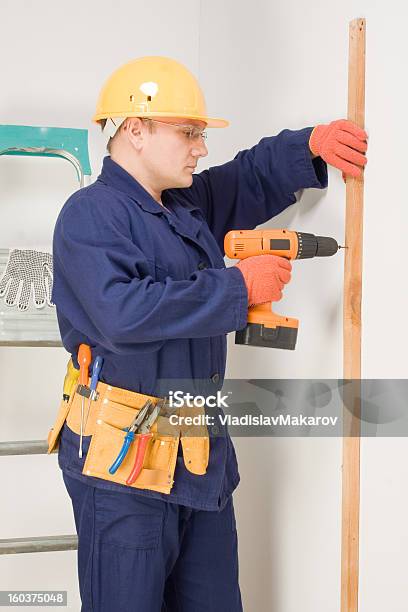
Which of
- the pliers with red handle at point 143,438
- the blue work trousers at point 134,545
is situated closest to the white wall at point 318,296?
the blue work trousers at point 134,545

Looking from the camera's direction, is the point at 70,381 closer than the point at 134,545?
No

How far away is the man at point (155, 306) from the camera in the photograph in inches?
63.0

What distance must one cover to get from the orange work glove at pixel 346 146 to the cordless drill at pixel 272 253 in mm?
154

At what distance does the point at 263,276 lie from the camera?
1.64 m

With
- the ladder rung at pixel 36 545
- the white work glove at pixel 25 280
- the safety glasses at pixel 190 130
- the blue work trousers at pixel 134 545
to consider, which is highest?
the safety glasses at pixel 190 130

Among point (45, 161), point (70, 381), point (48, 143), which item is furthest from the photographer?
point (45, 161)

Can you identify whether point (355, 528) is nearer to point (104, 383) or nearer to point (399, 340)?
point (399, 340)

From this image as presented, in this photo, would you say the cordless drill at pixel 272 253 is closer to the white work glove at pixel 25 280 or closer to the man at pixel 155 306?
the man at pixel 155 306

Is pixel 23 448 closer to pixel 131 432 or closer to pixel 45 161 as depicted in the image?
pixel 131 432

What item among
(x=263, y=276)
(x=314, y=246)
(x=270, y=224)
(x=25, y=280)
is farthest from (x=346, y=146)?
(x=25, y=280)

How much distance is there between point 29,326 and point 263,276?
0.89 metres

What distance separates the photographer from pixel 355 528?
172 cm

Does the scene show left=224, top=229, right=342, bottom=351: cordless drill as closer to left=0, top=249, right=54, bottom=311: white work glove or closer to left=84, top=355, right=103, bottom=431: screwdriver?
left=84, top=355, right=103, bottom=431: screwdriver

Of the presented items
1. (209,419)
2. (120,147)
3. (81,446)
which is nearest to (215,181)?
(120,147)
